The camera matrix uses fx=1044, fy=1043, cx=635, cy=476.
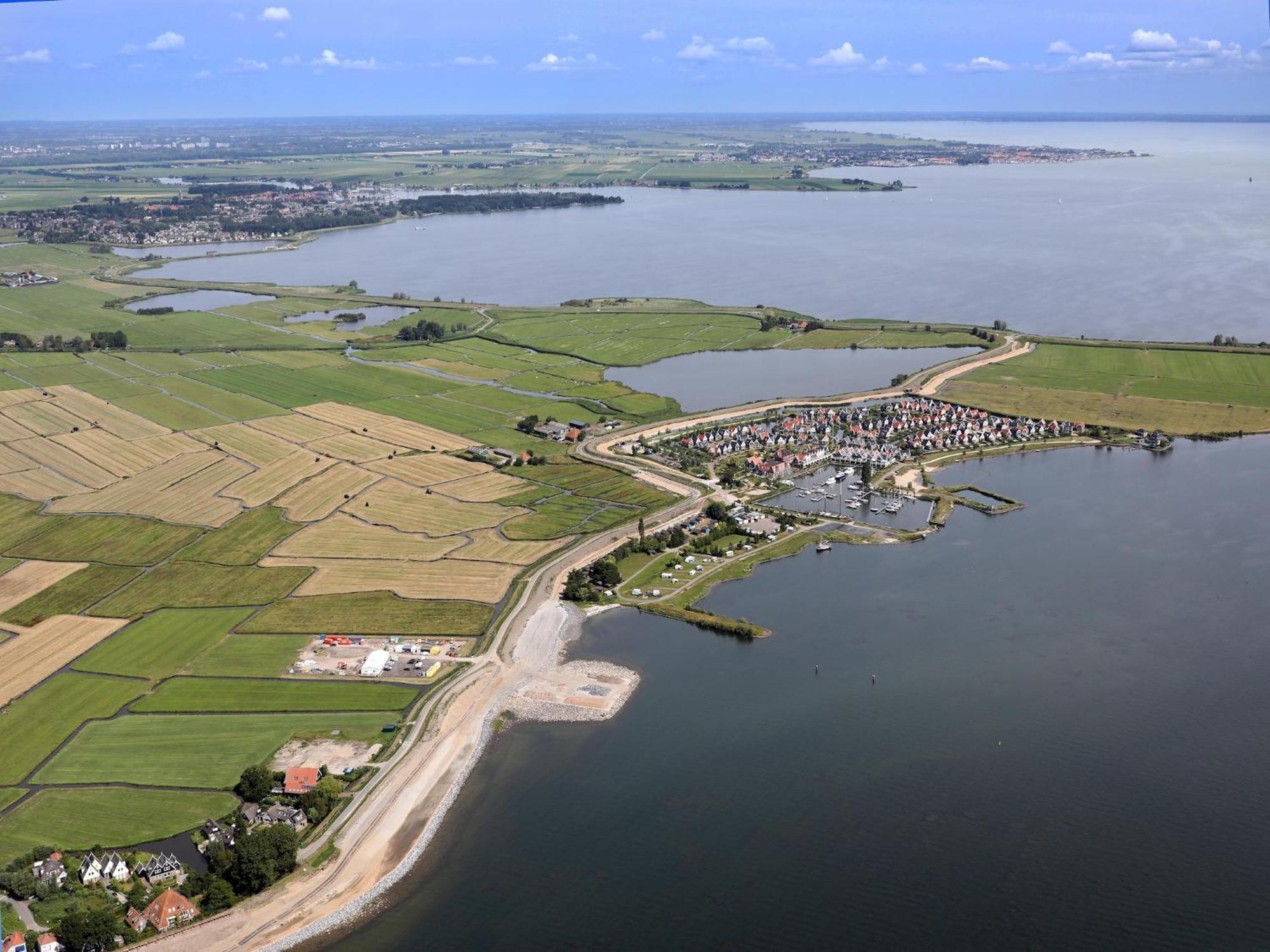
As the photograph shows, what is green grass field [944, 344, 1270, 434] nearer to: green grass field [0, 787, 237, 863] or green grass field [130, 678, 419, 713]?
green grass field [130, 678, 419, 713]

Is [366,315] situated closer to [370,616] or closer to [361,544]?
[361,544]

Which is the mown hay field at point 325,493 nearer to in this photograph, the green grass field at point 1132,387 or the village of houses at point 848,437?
the village of houses at point 848,437

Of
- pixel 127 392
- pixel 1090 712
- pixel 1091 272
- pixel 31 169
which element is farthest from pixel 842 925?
pixel 31 169

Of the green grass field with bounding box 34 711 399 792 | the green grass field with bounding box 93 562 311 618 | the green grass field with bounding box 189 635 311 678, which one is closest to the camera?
the green grass field with bounding box 34 711 399 792

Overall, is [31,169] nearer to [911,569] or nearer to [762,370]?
[762,370]

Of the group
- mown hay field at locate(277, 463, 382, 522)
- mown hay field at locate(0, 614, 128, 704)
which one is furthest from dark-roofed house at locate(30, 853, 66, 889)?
mown hay field at locate(277, 463, 382, 522)
